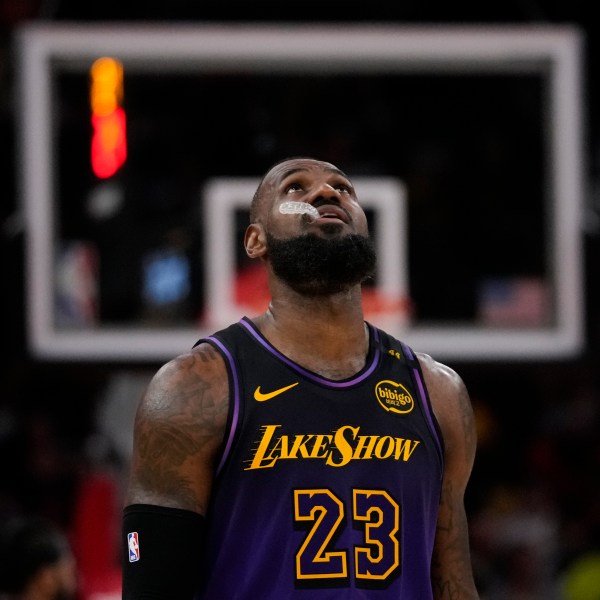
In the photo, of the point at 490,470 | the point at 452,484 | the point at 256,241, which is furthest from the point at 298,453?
the point at 490,470

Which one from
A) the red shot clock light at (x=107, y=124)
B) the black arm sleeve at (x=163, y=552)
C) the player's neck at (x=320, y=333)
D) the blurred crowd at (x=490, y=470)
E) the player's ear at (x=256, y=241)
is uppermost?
the red shot clock light at (x=107, y=124)

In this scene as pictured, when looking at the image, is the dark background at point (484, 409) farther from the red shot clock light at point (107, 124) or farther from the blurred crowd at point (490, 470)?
the red shot clock light at point (107, 124)

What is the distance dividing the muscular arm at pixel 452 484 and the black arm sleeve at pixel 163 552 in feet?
2.15

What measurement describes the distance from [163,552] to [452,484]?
30.2 inches

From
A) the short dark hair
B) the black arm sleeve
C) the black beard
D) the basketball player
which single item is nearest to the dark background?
the short dark hair

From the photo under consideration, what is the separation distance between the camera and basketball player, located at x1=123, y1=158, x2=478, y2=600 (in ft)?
9.41

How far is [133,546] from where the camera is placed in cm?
289

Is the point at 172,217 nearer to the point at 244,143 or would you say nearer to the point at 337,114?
the point at 244,143

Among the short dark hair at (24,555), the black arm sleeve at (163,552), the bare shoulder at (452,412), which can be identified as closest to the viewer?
the black arm sleeve at (163,552)

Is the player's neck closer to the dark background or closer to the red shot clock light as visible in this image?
the dark background

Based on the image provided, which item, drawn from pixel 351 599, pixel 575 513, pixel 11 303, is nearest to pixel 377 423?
pixel 351 599

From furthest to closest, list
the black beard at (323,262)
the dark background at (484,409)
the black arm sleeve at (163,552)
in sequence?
the dark background at (484,409) < the black beard at (323,262) < the black arm sleeve at (163,552)

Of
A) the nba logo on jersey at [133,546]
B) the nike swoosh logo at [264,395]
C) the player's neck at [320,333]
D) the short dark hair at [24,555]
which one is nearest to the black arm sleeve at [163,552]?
the nba logo on jersey at [133,546]

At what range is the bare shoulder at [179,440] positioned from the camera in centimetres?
288
